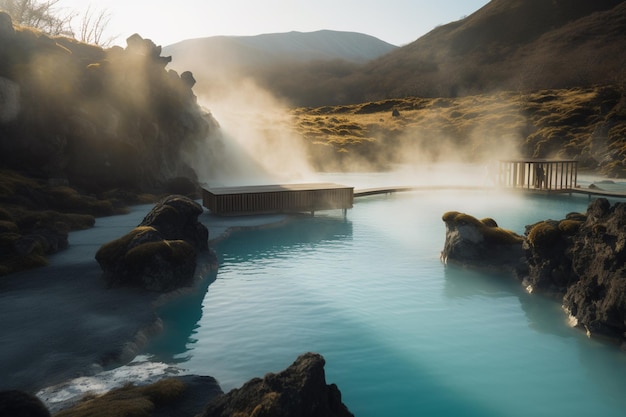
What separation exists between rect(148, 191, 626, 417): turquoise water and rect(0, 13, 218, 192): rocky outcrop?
1918 centimetres

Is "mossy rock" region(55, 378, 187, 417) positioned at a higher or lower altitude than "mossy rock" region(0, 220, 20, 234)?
lower

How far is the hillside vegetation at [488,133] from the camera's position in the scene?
7783cm

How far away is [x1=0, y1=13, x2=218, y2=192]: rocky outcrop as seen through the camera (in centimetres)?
3631

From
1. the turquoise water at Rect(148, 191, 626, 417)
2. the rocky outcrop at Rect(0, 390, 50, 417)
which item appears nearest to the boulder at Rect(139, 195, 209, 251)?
the turquoise water at Rect(148, 191, 626, 417)

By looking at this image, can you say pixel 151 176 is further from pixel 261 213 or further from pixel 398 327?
pixel 398 327

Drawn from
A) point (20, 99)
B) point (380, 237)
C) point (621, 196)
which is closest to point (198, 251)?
point (380, 237)

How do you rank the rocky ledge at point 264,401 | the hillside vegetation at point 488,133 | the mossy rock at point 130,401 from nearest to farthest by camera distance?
the rocky ledge at point 264,401, the mossy rock at point 130,401, the hillside vegetation at point 488,133

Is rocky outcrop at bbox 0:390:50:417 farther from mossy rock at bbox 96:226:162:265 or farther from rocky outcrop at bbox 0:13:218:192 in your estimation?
rocky outcrop at bbox 0:13:218:192

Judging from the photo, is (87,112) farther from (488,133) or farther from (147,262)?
(488,133)

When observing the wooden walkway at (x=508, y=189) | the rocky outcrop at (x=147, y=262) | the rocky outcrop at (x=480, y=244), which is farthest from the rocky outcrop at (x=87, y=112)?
the rocky outcrop at (x=480, y=244)

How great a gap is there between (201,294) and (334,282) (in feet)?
18.1

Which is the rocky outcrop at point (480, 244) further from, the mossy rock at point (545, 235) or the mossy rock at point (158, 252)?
the mossy rock at point (158, 252)

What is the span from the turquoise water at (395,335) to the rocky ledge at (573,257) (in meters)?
0.73

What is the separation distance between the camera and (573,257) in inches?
728
